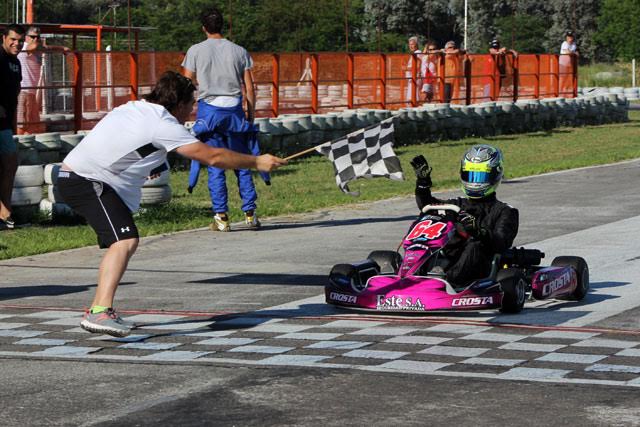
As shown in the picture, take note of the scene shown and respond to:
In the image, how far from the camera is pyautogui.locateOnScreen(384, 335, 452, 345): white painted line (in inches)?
304

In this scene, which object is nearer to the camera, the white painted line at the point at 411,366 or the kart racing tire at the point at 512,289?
the white painted line at the point at 411,366

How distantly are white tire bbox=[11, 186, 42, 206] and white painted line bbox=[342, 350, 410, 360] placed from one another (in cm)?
683

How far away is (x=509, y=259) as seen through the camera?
9359 millimetres

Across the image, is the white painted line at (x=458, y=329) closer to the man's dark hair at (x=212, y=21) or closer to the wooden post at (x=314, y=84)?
the man's dark hair at (x=212, y=21)

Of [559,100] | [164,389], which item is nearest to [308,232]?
[164,389]

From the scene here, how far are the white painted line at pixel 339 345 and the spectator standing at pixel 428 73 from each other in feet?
63.4

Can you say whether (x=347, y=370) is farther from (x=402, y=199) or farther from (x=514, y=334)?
(x=402, y=199)

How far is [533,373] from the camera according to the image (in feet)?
22.4

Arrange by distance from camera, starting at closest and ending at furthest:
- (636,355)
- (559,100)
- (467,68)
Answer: (636,355)
(467,68)
(559,100)

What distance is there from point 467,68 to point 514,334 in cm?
2079

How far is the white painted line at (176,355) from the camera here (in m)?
7.30

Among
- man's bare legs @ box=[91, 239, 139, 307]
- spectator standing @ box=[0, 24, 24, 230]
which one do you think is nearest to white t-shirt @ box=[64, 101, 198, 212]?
man's bare legs @ box=[91, 239, 139, 307]

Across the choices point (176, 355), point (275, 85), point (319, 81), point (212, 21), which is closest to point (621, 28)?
point (319, 81)

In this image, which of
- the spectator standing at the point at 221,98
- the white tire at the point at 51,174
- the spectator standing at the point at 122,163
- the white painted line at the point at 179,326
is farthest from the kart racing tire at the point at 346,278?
the white tire at the point at 51,174
